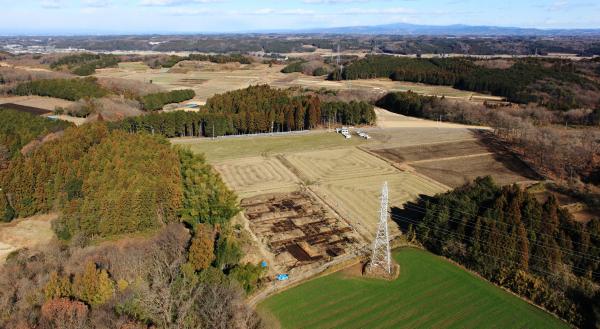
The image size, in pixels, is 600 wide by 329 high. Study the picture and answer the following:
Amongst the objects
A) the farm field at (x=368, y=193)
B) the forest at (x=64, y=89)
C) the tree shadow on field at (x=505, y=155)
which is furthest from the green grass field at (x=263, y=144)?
the forest at (x=64, y=89)

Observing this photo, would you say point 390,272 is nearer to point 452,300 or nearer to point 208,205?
point 452,300

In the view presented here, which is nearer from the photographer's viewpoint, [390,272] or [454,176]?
[390,272]

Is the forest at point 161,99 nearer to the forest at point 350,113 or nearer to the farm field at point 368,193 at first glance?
the forest at point 350,113

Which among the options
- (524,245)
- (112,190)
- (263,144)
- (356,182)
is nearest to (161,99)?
(263,144)

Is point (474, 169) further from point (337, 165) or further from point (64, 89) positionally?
point (64, 89)

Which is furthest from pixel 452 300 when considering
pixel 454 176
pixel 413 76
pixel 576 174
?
pixel 413 76
